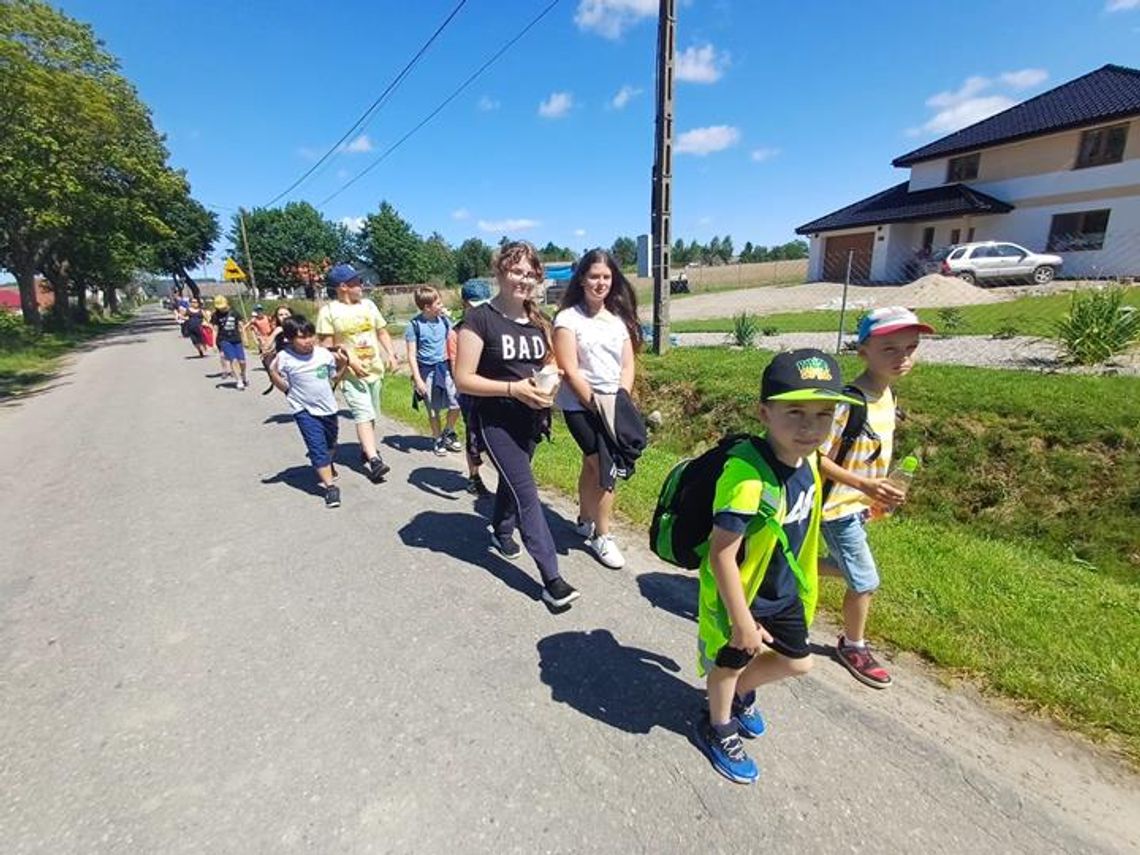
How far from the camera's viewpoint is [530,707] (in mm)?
2398

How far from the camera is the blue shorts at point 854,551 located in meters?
2.51

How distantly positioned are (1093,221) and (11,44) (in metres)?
34.5

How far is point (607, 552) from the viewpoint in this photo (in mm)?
3623

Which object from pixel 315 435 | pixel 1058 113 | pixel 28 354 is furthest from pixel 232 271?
pixel 1058 113

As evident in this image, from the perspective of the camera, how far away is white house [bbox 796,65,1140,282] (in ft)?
65.7

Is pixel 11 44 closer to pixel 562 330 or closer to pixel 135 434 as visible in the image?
pixel 135 434

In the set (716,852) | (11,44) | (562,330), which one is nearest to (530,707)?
(716,852)

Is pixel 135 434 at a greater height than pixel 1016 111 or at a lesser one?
lesser

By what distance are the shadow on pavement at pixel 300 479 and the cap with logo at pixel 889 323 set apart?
14.8 ft

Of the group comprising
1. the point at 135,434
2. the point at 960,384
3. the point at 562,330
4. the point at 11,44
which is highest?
the point at 11,44

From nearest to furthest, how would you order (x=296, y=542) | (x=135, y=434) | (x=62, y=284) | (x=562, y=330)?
(x=562, y=330)
(x=296, y=542)
(x=135, y=434)
(x=62, y=284)

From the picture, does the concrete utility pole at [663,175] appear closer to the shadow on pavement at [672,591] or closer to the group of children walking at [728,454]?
the group of children walking at [728,454]

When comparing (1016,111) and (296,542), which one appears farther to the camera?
(1016,111)

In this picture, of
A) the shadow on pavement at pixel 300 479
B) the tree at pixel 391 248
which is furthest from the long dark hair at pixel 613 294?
the tree at pixel 391 248
